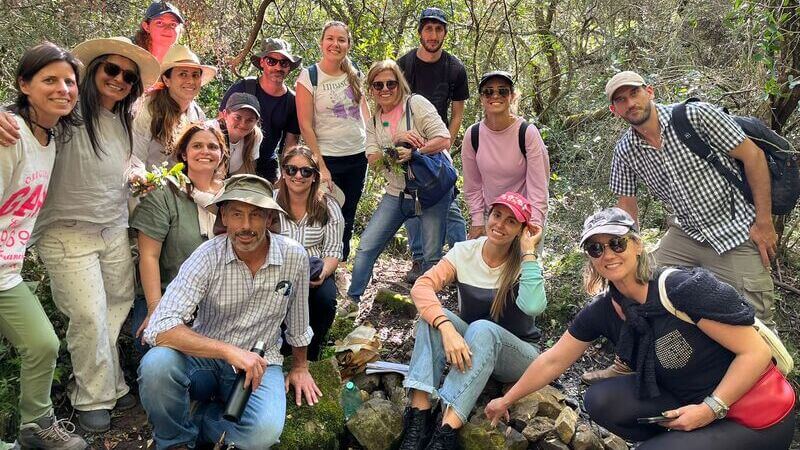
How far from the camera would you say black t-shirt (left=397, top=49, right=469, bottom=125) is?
573 centimetres

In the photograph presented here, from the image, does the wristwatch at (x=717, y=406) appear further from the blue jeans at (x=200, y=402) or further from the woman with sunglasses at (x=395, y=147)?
the woman with sunglasses at (x=395, y=147)

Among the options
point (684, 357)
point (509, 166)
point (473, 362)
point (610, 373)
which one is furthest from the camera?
point (509, 166)

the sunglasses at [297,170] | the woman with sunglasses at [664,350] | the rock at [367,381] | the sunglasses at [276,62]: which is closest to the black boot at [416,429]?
the rock at [367,381]

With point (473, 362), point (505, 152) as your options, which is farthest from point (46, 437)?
point (505, 152)

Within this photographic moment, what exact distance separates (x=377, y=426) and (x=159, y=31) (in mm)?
3291

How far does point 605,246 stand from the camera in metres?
3.32

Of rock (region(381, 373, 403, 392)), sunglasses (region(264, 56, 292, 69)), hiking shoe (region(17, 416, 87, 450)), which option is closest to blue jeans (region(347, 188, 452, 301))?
rock (region(381, 373, 403, 392))

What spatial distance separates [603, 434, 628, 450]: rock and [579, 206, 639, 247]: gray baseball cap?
1552 millimetres

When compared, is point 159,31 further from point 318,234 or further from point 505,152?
point 505,152

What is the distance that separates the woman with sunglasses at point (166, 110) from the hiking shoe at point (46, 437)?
1.76m

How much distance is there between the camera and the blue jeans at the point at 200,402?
3377mm

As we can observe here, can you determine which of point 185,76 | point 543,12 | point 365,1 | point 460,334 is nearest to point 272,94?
point 185,76

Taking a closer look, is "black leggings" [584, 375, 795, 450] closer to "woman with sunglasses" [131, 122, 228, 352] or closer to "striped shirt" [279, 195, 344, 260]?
"striped shirt" [279, 195, 344, 260]

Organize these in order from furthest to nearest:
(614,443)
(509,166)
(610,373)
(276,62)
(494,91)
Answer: (276,62), (509,166), (494,91), (610,373), (614,443)
